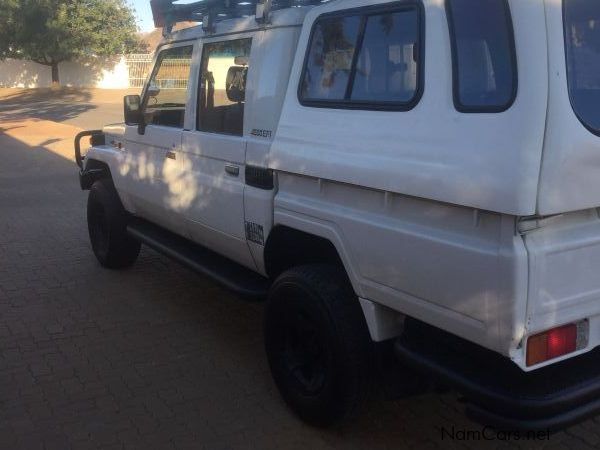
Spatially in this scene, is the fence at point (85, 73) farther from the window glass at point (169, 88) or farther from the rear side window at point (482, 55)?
the rear side window at point (482, 55)

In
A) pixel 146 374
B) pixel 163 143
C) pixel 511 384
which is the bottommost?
pixel 146 374

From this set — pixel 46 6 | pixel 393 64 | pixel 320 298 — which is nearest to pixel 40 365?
pixel 320 298

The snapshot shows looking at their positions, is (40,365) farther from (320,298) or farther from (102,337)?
(320,298)

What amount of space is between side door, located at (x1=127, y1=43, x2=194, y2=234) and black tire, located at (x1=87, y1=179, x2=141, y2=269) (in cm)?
46

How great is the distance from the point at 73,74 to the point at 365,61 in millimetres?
44177

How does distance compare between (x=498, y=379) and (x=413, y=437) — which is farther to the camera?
(x=413, y=437)

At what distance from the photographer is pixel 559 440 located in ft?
11.7

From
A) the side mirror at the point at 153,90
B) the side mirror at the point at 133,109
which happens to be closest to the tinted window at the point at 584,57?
the side mirror at the point at 153,90

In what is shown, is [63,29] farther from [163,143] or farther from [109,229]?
[163,143]

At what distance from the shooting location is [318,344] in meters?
3.50

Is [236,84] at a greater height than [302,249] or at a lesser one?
greater

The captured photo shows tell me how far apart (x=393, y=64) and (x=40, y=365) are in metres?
3.00

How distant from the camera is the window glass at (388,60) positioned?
3.00 meters

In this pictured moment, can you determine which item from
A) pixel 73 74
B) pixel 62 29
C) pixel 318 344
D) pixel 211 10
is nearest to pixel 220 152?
pixel 211 10
